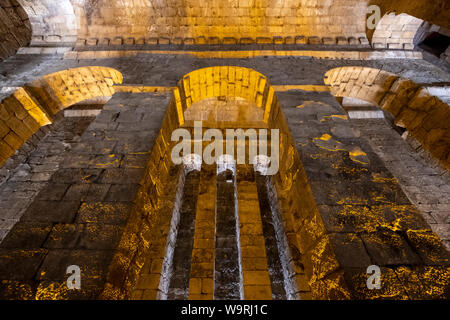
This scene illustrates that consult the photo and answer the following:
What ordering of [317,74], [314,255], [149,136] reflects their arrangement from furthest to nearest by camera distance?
[317,74]
[149,136]
[314,255]

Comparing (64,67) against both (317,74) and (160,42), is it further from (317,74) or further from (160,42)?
(317,74)

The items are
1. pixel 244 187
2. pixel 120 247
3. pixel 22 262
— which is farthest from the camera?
pixel 244 187

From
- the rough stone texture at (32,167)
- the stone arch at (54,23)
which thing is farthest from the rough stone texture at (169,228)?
the rough stone texture at (32,167)

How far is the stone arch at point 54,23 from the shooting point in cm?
471

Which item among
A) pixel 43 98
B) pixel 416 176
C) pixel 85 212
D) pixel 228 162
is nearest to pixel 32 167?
pixel 43 98

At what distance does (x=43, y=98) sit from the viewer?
423 cm

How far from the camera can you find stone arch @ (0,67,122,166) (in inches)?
142

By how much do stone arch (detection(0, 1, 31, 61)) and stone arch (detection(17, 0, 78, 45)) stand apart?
356 mm

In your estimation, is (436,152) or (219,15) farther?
(219,15)

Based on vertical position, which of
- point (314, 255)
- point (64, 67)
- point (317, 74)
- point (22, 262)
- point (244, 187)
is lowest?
point (22, 262)

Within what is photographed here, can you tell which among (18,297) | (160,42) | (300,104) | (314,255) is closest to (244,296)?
(314,255)

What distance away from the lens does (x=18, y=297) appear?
5.16 feet

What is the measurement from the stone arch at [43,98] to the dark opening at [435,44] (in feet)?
36.8

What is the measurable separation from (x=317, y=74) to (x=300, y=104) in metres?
1.25
